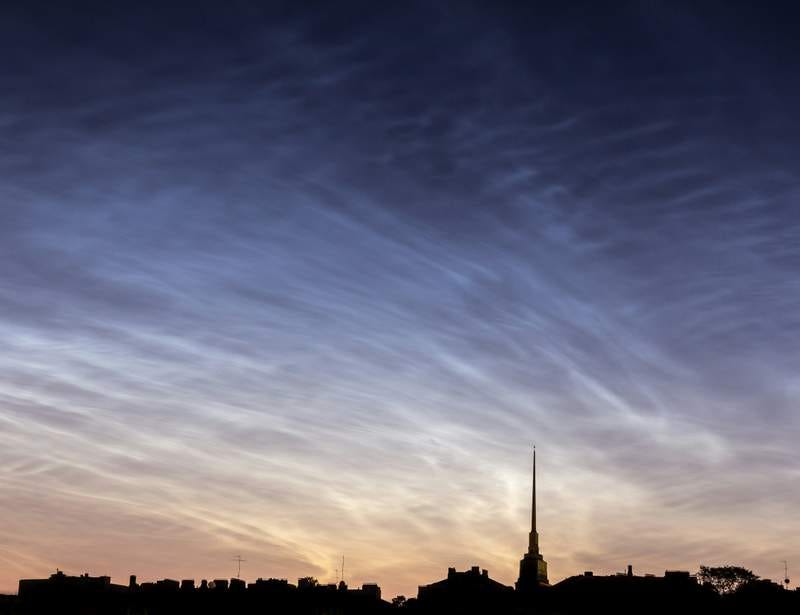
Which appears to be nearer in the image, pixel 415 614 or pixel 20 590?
pixel 415 614

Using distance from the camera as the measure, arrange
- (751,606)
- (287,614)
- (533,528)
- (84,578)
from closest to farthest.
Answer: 1. (751,606)
2. (287,614)
3. (84,578)
4. (533,528)

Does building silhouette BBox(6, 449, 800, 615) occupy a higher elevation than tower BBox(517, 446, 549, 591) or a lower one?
lower

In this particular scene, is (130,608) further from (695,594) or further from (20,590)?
(695,594)

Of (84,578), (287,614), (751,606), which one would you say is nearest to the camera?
(751,606)

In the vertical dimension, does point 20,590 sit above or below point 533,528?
below

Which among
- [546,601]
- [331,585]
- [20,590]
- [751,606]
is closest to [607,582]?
[546,601]

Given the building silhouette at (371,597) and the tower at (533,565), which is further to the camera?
the tower at (533,565)

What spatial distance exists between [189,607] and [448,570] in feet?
96.0

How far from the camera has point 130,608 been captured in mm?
123312

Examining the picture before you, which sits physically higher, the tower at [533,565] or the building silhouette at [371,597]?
the tower at [533,565]

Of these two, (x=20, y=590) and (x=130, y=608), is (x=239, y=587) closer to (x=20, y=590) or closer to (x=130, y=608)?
(x=130, y=608)

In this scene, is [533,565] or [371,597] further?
[533,565]

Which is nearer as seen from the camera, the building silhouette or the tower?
the building silhouette

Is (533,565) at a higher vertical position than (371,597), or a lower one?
higher
